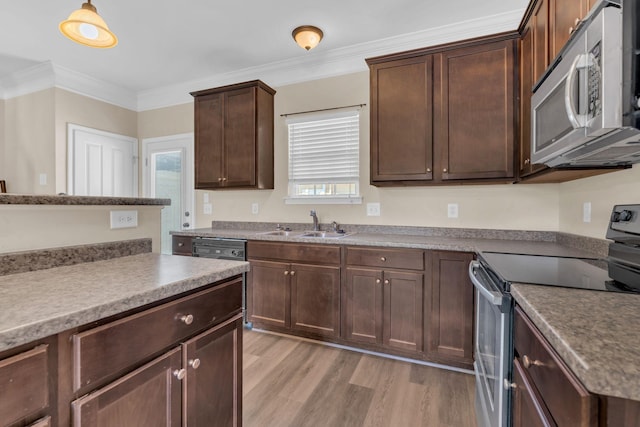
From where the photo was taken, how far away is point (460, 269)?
206 centimetres

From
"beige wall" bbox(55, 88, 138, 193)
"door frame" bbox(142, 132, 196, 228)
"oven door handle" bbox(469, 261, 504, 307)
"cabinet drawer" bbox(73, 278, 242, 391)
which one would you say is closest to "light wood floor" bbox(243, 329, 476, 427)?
"oven door handle" bbox(469, 261, 504, 307)

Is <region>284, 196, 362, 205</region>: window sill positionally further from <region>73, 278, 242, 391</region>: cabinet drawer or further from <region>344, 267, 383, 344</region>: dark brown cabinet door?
<region>73, 278, 242, 391</region>: cabinet drawer

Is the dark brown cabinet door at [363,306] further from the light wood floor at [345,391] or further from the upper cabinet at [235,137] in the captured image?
the upper cabinet at [235,137]

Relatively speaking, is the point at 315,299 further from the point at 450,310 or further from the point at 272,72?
the point at 272,72

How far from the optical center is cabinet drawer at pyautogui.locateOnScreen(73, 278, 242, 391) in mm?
743

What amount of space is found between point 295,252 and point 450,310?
48.8 inches

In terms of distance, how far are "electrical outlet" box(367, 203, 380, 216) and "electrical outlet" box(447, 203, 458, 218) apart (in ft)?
2.06

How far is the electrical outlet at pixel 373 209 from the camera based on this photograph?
115 inches

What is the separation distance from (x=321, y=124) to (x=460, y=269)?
1.95 metres

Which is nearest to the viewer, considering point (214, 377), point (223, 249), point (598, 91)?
point (598, 91)

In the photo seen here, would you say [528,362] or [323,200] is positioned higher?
[323,200]

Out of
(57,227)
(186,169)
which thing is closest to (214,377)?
(57,227)

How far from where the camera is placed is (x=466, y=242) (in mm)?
2248

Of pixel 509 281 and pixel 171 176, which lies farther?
pixel 171 176
